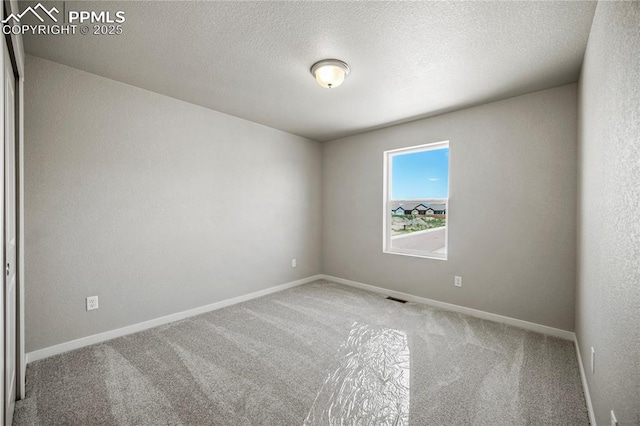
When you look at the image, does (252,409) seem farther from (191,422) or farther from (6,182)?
(6,182)

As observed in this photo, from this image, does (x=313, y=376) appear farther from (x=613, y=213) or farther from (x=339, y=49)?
(x=339, y=49)

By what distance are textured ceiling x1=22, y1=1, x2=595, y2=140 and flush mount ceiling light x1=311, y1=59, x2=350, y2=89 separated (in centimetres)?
6

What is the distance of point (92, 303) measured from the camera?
2.57 metres

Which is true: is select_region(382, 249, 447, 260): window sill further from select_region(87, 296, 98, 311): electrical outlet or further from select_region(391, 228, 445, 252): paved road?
select_region(87, 296, 98, 311): electrical outlet

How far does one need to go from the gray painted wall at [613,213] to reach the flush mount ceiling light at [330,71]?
1.59 m

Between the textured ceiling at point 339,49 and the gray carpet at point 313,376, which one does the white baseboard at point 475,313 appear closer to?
the gray carpet at point 313,376

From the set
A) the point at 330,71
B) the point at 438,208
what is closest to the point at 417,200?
the point at 438,208

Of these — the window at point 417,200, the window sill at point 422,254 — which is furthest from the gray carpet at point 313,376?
the window at point 417,200

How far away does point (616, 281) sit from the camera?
126 centimetres

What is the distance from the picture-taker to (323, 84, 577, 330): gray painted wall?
271 centimetres

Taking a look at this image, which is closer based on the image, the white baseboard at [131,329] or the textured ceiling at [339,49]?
the textured ceiling at [339,49]

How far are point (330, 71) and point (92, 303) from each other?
2960mm

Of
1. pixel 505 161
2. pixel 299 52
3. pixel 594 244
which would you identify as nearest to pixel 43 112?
pixel 299 52

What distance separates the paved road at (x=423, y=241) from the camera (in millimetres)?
3781
